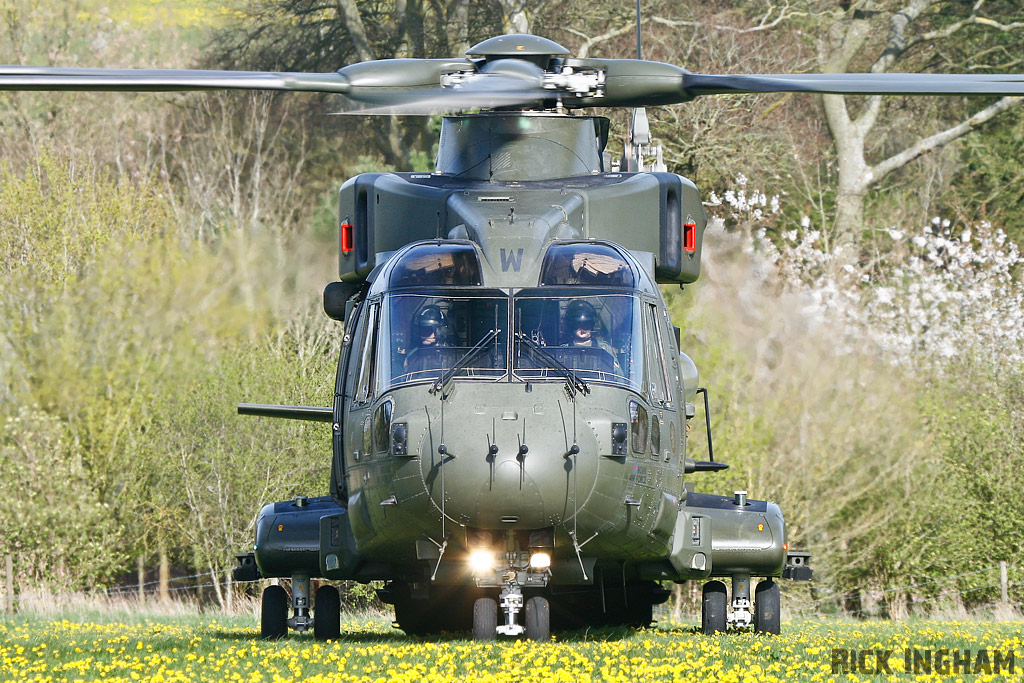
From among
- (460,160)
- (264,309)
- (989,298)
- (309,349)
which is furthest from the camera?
(989,298)

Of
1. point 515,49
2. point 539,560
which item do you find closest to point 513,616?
point 539,560

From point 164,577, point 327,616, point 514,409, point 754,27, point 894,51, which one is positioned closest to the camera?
point 514,409

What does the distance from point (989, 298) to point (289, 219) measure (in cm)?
1507

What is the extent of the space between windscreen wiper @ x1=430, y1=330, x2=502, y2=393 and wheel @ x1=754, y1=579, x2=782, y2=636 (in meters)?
4.41

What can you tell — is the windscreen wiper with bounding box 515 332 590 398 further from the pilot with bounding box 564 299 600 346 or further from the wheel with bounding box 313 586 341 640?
the wheel with bounding box 313 586 341 640

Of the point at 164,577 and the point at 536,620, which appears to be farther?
the point at 164,577

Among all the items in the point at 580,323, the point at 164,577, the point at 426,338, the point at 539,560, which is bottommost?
the point at 164,577

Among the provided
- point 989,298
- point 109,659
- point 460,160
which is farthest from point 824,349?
point 109,659

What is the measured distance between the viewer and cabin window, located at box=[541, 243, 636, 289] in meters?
13.0

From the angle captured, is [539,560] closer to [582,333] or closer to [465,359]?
[465,359]

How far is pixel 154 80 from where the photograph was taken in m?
10.9

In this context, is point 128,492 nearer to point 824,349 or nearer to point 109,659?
point 824,349

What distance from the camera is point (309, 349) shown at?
1189 inches

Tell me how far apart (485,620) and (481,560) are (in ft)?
2.61
